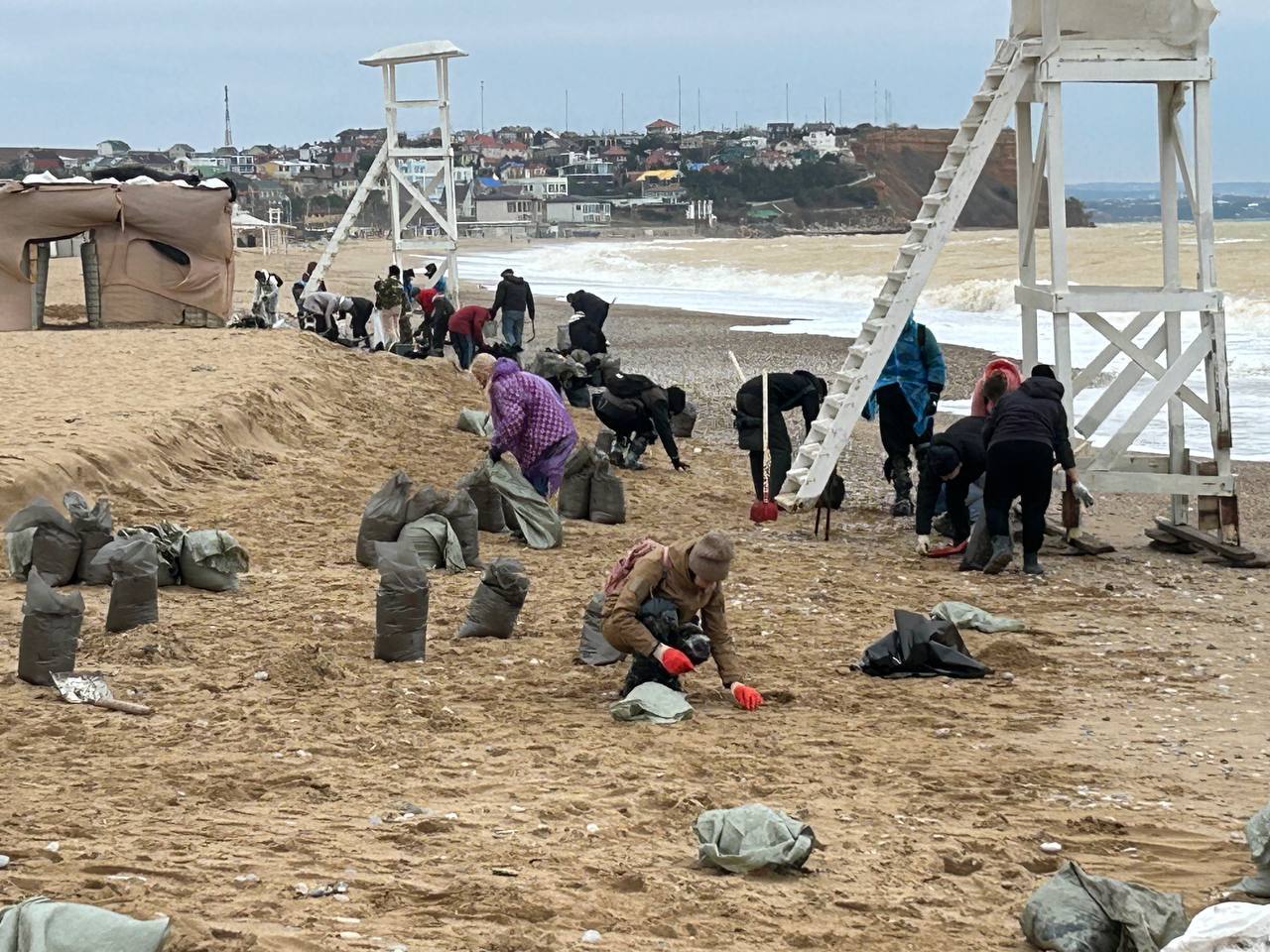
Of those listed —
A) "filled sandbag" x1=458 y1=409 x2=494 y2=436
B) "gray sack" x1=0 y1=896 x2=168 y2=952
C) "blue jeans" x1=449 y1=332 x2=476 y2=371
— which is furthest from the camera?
"blue jeans" x1=449 y1=332 x2=476 y2=371

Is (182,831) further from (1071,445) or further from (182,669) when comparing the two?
(1071,445)

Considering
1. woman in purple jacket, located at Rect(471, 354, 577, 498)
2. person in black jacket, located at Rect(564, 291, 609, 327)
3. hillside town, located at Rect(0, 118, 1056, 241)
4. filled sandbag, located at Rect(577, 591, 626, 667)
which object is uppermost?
hillside town, located at Rect(0, 118, 1056, 241)

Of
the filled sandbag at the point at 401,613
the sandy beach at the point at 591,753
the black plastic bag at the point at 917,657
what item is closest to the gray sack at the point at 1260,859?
the sandy beach at the point at 591,753

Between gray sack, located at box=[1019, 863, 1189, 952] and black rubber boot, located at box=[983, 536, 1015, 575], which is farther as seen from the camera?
black rubber boot, located at box=[983, 536, 1015, 575]

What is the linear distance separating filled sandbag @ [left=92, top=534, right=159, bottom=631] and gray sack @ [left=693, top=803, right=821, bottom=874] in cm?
392

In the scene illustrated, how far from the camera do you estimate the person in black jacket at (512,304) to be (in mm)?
22031

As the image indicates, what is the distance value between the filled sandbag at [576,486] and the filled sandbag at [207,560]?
365 cm

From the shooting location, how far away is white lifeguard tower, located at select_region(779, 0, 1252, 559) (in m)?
11.9

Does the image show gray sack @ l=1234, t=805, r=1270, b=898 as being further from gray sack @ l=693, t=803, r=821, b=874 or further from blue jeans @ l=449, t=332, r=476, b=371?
blue jeans @ l=449, t=332, r=476, b=371

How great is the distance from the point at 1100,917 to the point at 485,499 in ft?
25.0

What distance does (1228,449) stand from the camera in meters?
12.0

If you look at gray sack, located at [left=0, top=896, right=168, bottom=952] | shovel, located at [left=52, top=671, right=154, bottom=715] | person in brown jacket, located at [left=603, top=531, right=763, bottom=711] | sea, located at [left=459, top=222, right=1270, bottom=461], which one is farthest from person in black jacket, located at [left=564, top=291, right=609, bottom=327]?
gray sack, located at [left=0, top=896, right=168, bottom=952]

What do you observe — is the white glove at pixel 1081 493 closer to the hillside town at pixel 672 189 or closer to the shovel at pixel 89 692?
the shovel at pixel 89 692

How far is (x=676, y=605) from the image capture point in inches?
296
